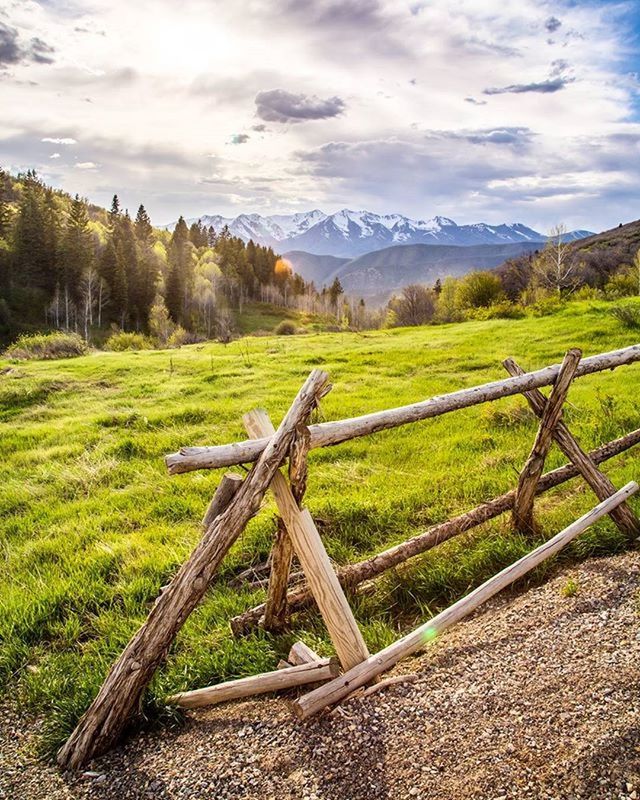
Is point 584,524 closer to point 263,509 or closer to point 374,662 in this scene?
point 374,662

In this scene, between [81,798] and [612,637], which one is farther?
[612,637]

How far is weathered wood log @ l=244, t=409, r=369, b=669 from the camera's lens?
12.3 ft

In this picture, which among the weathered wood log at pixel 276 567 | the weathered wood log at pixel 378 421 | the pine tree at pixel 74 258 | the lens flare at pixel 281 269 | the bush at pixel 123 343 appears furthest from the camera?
the lens flare at pixel 281 269

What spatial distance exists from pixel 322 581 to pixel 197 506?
13.7 ft

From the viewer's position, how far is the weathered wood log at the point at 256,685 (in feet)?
12.0

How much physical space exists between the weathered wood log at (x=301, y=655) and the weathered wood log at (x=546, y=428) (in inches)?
117

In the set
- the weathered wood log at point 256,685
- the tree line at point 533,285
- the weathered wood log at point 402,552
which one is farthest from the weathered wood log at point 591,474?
the tree line at point 533,285

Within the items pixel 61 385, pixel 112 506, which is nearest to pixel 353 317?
pixel 61 385

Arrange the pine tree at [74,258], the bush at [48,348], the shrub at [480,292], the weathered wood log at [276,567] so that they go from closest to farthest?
1. the weathered wood log at [276,567]
2. the bush at [48,348]
3. the shrub at [480,292]
4. the pine tree at [74,258]

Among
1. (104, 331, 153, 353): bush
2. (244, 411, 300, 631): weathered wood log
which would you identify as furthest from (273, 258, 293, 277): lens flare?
(244, 411, 300, 631): weathered wood log

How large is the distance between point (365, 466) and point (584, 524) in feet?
13.2

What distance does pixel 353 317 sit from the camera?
420 ft

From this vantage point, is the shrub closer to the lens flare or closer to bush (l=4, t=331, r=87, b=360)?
bush (l=4, t=331, r=87, b=360)

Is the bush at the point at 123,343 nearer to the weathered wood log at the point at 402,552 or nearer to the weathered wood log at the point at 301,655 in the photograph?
the weathered wood log at the point at 402,552
